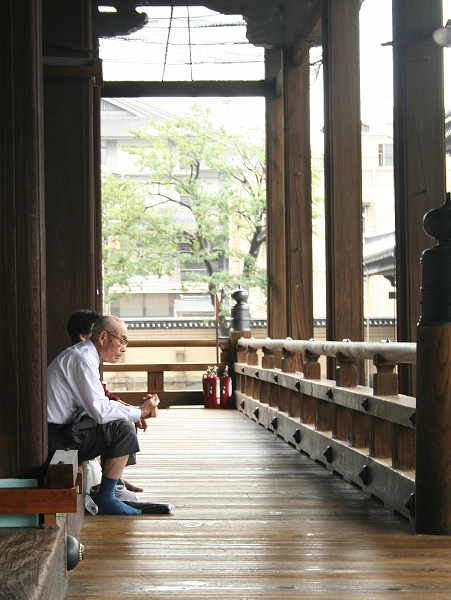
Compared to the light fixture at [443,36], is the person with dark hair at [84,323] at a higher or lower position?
lower

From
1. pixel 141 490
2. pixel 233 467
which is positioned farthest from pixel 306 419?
pixel 141 490

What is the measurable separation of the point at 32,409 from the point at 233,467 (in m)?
2.76

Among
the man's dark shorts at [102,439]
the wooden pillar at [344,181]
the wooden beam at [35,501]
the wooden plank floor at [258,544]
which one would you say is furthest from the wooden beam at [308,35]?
the wooden beam at [35,501]

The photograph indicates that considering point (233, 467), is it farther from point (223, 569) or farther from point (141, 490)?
point (223, 569)

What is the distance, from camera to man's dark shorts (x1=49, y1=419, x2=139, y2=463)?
352 cm

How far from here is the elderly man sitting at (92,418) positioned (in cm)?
353

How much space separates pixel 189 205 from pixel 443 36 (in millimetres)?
11266

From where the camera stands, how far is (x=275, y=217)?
897 cm

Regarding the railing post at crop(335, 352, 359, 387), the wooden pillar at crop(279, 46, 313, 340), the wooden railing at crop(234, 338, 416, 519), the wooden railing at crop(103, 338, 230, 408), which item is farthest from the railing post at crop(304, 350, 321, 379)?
the wooden railing at crop(103, 338, 230, 408)

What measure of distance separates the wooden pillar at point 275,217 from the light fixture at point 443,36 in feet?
15.7

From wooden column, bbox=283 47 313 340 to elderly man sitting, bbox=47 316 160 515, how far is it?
4177mm

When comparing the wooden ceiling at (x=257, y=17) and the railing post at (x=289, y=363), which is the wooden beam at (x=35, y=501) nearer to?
the railing post at (x=289, y=363)

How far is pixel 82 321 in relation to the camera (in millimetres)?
4020

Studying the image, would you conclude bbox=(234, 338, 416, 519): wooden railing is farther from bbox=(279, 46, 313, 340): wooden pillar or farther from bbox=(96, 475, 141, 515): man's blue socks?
bbox=(96, 475, 141, 515): man's blue socks
